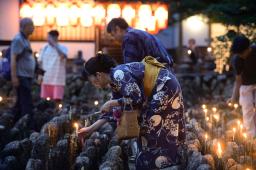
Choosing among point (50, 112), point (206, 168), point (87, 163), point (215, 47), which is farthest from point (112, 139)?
point (215, 47)

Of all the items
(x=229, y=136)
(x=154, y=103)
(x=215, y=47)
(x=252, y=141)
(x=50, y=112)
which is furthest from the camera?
(x=215, y=47)

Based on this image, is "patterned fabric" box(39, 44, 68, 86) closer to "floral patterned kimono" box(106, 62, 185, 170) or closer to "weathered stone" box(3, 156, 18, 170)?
"weathered stone" box(3, 156, 18, 170)

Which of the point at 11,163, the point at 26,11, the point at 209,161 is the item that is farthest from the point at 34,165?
the point at 26,11

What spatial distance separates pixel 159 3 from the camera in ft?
68.0

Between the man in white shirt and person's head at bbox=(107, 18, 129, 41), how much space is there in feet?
17.7

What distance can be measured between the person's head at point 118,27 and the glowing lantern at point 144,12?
14158 mm

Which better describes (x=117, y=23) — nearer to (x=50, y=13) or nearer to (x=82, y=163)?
(x=82, y=163)

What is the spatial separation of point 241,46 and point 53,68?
4676 mm

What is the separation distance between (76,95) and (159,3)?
4991 mm

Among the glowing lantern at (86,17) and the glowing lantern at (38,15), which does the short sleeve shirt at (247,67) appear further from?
the glowing lantern at (38,15)

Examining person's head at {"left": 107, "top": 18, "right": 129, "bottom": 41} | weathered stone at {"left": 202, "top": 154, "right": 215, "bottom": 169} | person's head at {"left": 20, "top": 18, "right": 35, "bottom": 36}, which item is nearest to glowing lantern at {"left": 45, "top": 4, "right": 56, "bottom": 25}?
person's head at {"left": 20, "top": 18, "right": 35, "bottom": 36}

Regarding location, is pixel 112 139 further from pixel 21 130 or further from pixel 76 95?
pixel 76 95

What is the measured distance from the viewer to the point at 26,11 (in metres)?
19.3

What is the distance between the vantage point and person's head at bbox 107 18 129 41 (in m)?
6.38
